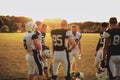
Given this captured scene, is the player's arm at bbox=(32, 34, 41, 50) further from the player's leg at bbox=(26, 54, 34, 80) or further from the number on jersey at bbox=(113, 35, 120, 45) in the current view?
the number on jersey at bbox=(113, 35, 120, 45)

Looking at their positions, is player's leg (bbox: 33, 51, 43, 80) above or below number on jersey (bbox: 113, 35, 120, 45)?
below

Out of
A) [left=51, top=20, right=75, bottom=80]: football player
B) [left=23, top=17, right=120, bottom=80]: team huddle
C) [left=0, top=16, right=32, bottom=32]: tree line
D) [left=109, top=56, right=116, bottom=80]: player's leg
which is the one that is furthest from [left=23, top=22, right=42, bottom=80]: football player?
[left=0, top=16, right=32, bottom=32]: tree line

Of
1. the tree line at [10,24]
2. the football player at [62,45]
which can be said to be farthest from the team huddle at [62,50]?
the tree line at [10,24]

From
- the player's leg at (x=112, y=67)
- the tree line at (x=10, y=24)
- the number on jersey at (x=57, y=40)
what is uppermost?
the number on jersey at (x=57, y=40)

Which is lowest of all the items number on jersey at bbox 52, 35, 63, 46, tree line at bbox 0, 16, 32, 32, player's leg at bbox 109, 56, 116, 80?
tree line at bbox 0, 16, 32, 32

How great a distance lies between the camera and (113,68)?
1037cm

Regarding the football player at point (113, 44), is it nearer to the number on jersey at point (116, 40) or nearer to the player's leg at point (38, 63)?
the number on jersey at point (116, 40)

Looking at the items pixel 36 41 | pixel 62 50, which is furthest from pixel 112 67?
pixel 36 41

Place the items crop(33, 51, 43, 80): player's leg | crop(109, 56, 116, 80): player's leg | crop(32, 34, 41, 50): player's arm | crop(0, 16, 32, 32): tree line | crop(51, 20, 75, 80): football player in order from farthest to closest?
crop(0, 16, 32, 32): tree line, crop(51, 20, 75, 80): football player, crop(33, 51, 43, 80): player's leg, crop(32, 34, 41, 50): player's arm, crop(109, 56, 116, 80): player's leg

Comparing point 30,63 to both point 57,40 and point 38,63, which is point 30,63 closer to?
point 38,63

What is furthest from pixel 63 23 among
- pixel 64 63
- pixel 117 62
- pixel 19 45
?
pixel 19 45

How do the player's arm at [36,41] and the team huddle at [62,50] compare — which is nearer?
the team huddle at [62,50]

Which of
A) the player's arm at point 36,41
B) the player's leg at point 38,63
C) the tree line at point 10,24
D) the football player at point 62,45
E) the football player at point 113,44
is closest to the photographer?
the football player at point 113,44

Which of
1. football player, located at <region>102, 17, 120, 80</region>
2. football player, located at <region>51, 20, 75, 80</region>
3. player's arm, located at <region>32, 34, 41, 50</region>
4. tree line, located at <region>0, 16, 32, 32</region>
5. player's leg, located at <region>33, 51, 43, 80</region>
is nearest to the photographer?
football player, located at <region>102, 17, 120, 80</region>
